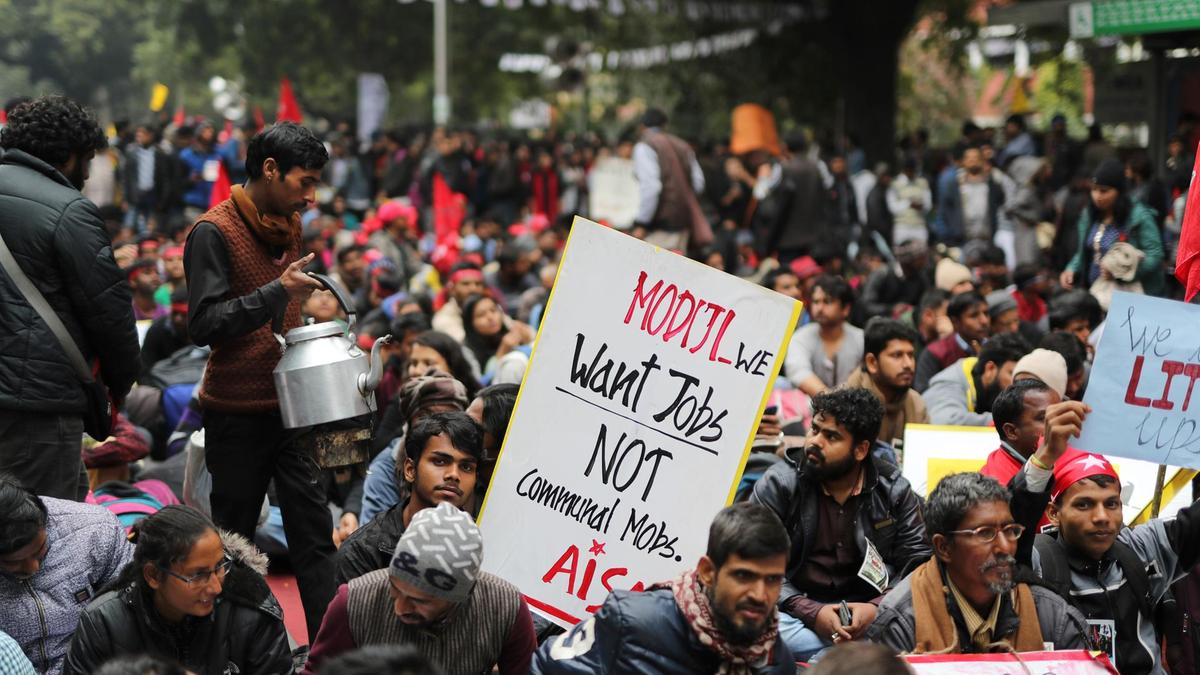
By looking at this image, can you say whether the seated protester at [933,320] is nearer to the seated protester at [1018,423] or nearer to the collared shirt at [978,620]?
the seated protester at [1018,423]

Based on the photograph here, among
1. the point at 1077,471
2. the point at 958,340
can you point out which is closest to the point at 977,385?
the point at 958,340

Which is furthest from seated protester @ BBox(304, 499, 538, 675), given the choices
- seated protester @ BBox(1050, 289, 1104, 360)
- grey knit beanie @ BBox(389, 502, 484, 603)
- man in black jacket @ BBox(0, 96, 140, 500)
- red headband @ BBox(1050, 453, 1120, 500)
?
seated protester @ BBox(1050, 289, 1104, 360)

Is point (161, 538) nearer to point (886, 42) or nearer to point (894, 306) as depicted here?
point (894, 306)

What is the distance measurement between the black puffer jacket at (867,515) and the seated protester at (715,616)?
1319 mm

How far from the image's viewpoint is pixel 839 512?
18.0 ft

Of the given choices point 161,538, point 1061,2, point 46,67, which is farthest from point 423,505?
point 46,67

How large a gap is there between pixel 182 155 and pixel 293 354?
603 inches

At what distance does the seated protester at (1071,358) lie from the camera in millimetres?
7590

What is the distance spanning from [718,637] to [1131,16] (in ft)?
38.2

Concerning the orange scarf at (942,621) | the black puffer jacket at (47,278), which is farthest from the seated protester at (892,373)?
the black puffer jacket at (47,278)

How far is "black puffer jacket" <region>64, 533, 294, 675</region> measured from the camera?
14.7 ft

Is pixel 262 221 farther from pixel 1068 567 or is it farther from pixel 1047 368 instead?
pixel 1047 368

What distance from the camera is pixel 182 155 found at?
19734 millimetres

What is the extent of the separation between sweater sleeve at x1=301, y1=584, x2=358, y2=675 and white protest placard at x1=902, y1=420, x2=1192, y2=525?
2.84 meters
